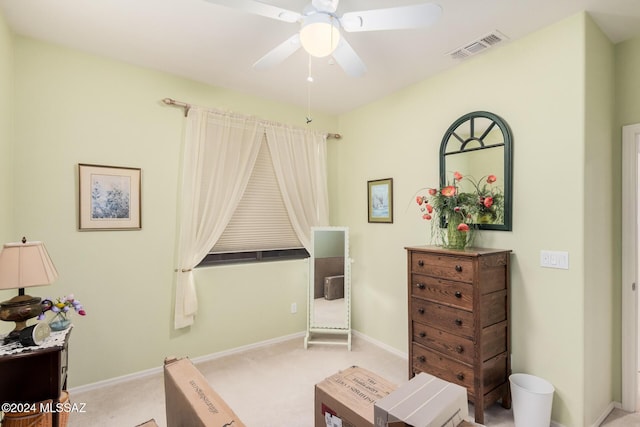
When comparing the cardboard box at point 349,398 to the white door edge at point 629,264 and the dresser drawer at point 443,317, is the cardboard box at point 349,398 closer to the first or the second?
the dresser drawer at point 443,317

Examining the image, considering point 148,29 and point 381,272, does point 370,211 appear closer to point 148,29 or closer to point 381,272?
point 381,272

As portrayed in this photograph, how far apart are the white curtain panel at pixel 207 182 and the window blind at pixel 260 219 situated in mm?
134

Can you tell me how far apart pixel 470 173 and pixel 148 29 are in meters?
2.72

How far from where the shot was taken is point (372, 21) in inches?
67.6

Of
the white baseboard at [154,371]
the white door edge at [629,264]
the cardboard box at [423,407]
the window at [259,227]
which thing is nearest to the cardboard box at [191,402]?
the cardboard box at [423,407]

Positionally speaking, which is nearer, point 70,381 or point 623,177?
point 623,177

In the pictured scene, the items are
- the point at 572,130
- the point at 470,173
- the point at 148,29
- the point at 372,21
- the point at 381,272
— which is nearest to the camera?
the point at 372,21

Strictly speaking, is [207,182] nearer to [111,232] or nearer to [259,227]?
[259,227]

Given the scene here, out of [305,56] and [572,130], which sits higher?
[305,56]

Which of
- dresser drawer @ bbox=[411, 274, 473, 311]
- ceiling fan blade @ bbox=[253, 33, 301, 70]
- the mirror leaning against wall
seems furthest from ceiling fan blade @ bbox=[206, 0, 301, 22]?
the mirror leaning against wall

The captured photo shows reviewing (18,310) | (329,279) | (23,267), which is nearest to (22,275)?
(23,267)

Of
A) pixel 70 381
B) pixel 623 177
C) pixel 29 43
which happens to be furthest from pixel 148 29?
pixel 623 177

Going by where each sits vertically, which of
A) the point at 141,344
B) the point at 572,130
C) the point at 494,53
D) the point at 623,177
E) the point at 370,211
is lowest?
the point at 141,344

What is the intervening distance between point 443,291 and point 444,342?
38 cm
